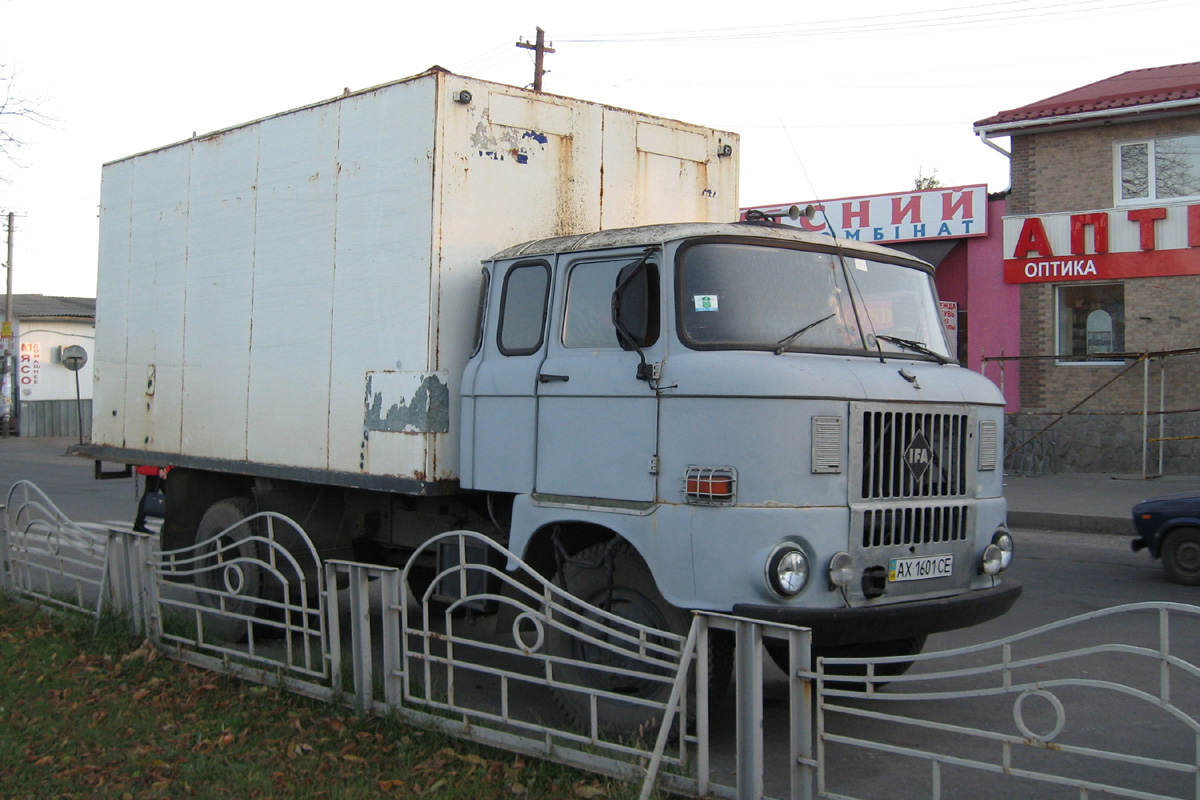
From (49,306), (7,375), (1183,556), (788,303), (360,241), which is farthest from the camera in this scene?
(49,306)

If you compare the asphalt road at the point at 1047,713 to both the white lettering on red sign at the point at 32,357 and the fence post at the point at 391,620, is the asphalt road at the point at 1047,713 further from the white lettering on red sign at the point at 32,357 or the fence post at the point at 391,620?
the white lettering on red sign at the point at 32,357

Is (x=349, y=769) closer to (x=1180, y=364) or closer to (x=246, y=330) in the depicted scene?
(x=246, y=330)

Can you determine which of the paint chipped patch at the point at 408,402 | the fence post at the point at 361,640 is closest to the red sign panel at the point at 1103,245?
the paint chipped patch at the point at 408,402

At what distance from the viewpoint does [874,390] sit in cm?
518

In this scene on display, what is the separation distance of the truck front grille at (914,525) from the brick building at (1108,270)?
560 inches

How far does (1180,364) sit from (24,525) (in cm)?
1739

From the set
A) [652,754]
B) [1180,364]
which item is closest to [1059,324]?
[1180,364]

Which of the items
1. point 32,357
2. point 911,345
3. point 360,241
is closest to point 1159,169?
point 911,345

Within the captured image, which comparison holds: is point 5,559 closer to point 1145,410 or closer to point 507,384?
point 507,384

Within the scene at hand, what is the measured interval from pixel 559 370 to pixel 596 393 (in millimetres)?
345

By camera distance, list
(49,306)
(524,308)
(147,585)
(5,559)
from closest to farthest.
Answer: (524,308) < (147,585) < (5,559) < (49,306)

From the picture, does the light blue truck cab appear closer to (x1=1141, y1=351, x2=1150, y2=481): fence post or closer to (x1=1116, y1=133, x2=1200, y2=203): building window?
(x1=1141, y1=351, x2=1150, y2=481): fence post

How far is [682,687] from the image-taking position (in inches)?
176

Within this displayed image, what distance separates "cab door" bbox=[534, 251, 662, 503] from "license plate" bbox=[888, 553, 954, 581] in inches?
45.6
